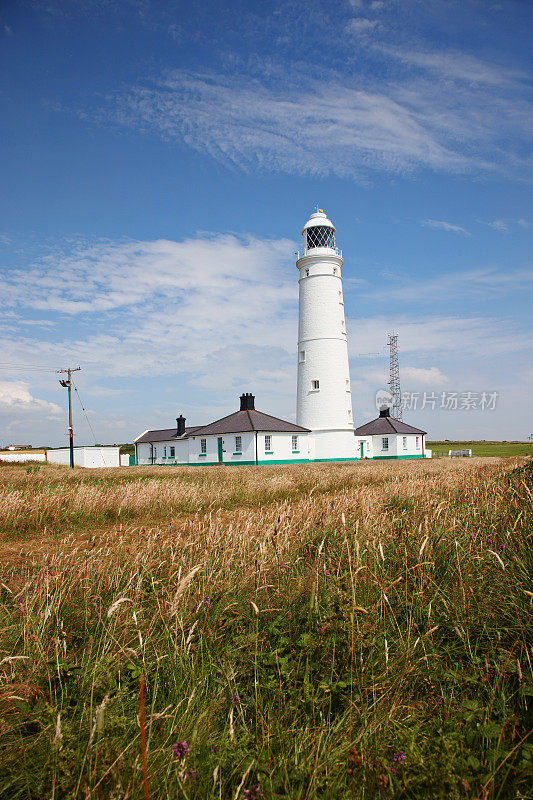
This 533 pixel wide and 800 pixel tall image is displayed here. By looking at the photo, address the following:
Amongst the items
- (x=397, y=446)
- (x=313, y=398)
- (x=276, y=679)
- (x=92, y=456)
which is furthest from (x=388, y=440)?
(x=276, y=679)

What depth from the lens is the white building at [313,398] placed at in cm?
3766

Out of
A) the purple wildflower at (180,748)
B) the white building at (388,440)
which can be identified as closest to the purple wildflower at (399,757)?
the purple wildflower at (180,748)

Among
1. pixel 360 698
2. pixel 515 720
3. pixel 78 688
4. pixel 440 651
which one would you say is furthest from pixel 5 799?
pixel 440 651

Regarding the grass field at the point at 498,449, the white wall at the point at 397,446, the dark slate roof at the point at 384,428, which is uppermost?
the dark slate roof at the point at 384,428

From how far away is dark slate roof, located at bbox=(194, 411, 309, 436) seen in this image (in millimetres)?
39500

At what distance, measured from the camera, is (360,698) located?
2.57 metres

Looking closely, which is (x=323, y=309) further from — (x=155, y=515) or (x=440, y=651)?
(x=440, y=651)

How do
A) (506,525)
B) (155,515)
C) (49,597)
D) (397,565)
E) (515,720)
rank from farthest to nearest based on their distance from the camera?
(155,515) → (506,525) → (397,565) → (49,597) → (515,720)

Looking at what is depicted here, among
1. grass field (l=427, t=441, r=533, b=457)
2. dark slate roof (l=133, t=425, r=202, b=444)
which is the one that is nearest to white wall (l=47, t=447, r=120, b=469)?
dark slate roof (l=133, t=425, r=202, b=444)

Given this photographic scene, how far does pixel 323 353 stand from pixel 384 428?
54.5 feet

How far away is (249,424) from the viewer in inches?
1575

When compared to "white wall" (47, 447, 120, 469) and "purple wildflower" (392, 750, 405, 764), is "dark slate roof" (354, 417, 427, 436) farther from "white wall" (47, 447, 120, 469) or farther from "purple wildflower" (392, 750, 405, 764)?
"purple wildflower" (392, 750, 405, 764)

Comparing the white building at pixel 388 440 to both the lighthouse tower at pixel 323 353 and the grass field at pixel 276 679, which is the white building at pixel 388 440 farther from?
the grass field at pixel 276 679

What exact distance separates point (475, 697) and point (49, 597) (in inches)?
117
